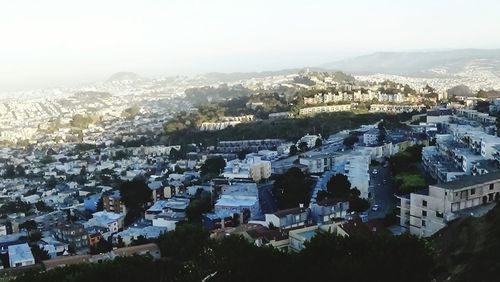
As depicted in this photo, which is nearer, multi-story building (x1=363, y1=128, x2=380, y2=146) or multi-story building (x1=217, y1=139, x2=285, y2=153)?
multi-story building (x1=363, y1=128, x2=380, y2=146)

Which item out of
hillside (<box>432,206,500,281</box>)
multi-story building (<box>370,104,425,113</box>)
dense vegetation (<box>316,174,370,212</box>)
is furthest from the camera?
multi-story building (<box>370,104,425,113</box>)

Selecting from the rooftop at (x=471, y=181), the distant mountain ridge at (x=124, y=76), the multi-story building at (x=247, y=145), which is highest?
the rooftop at (x=471, y=181)

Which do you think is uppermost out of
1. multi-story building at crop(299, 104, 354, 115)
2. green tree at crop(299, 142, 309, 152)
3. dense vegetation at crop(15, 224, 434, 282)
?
dense vegetation at crop(15, 224, 434, 282)

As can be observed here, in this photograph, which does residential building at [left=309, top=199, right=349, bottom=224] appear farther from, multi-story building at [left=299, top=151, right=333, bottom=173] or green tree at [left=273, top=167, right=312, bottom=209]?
multi-story building at [left=299, top=151, right=333, bottom=173]

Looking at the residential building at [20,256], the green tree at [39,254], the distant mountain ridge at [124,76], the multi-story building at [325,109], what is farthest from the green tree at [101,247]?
the distant mountain ridge at [124,76]

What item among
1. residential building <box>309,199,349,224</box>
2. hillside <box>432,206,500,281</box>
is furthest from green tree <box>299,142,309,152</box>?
hillside <box>432,206,500,281</box>

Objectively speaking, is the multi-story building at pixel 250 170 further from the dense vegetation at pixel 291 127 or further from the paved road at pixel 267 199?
the dense vegetation at pixel 291 127

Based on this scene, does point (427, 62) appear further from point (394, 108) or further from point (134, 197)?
→ point (134, 197)
